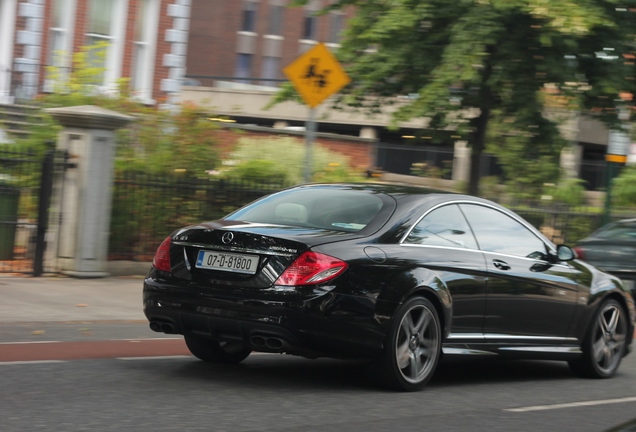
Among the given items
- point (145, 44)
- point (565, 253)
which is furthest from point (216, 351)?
point (145, 44)

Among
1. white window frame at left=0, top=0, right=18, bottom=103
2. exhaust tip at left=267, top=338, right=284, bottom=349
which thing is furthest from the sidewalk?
white window frame at left=0, top=0, right=18, bottom=103

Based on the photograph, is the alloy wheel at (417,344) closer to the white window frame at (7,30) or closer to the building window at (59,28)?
the white window frame at (7,30)

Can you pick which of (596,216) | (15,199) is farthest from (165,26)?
(15,199)

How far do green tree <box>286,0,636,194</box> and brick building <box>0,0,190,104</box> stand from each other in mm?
8321

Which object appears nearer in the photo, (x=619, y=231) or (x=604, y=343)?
(x=604, y=343)

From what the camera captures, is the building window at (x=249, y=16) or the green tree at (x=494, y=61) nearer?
the green tree at (x=494, y=61)

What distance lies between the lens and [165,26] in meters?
26.7

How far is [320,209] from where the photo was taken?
785 centimetres

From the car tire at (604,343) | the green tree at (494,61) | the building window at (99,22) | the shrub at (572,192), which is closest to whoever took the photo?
the car tire at (604,343)

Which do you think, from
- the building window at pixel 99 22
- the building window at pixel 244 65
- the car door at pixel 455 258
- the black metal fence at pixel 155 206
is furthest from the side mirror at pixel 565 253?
the building window at pixel 244 65

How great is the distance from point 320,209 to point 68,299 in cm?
529

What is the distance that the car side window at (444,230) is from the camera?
308 inches

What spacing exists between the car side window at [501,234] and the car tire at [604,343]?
919 mm

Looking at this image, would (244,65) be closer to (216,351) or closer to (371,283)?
(216,351)
